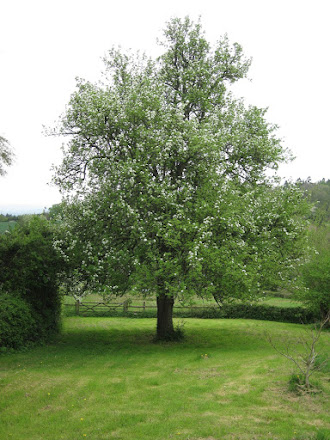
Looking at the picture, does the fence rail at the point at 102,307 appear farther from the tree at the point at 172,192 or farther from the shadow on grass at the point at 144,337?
the tree at the point at 172,192

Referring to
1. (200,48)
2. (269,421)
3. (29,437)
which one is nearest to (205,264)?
(269,421)

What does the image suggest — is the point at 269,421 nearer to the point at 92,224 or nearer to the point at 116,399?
the point at 116,399

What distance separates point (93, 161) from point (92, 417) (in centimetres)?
1227

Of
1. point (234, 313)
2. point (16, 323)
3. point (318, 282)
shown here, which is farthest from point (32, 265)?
point (234, 313)

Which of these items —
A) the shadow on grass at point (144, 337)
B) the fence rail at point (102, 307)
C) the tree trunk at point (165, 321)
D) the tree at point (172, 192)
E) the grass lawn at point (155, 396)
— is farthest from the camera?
the fence rail at point (102, 307)

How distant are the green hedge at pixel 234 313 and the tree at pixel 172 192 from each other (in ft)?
43.2

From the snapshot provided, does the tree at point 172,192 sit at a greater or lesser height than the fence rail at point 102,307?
greater

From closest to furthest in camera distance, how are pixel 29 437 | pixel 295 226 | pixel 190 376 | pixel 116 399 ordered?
pixel 29 437 → pixel 116 399 → pixel 190 376 → pixel 295 226

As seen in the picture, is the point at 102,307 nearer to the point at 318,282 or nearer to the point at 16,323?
the point at 16,323

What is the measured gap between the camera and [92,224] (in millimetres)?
17859

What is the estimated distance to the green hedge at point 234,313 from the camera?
32188 millimetres

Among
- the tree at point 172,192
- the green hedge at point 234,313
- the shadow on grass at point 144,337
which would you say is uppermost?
the tree at point 172,192

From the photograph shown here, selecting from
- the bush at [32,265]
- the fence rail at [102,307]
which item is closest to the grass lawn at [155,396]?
the bush at [32,265]

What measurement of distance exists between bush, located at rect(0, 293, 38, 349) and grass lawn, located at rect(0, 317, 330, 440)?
834 mm
